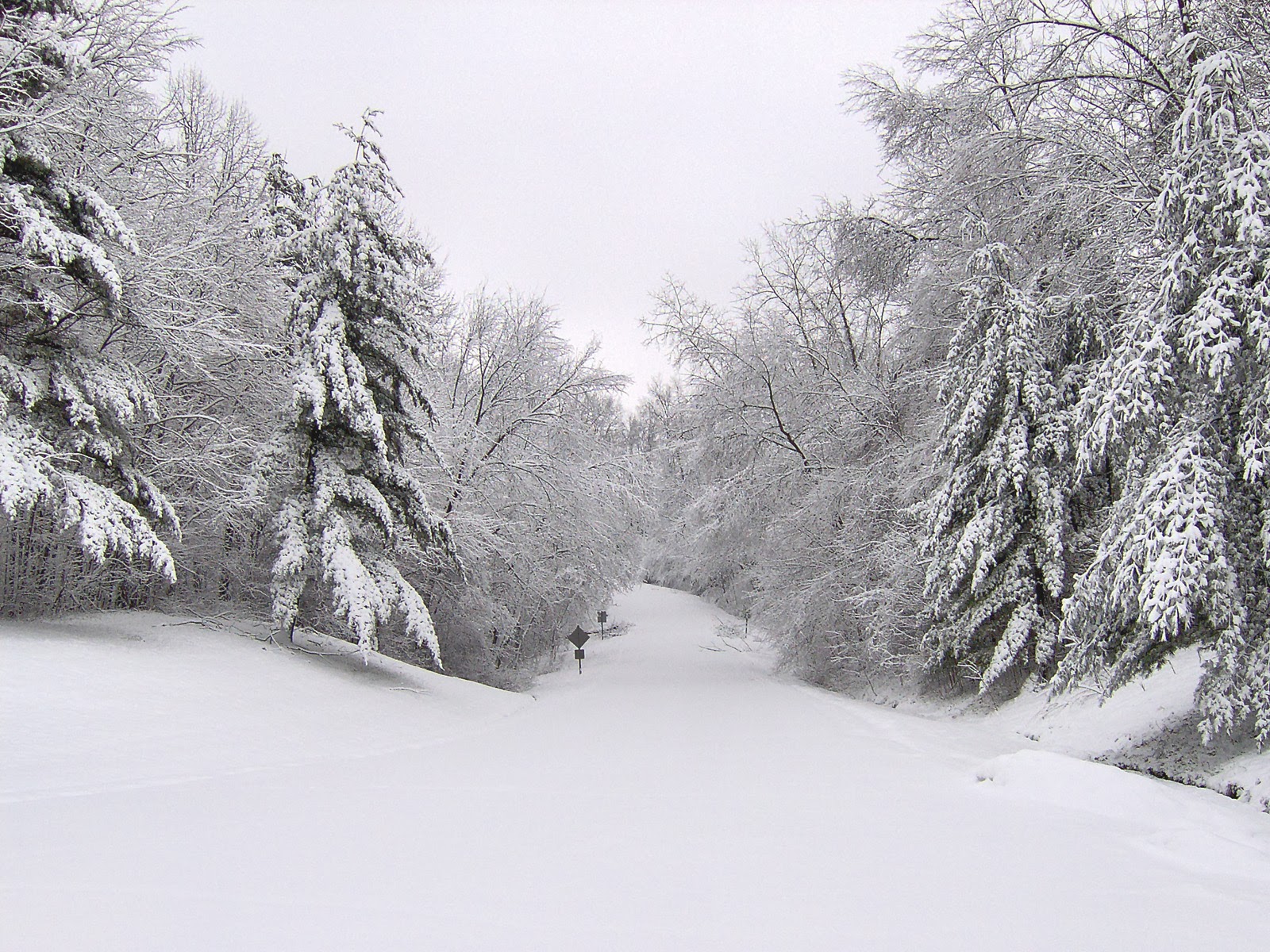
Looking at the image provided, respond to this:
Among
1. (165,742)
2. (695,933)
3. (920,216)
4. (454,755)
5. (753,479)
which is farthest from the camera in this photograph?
(753,479)

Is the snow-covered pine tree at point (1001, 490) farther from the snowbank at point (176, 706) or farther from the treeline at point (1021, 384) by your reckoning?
the snowbank at point (176, 706)

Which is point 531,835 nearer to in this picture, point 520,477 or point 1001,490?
point 1001,490

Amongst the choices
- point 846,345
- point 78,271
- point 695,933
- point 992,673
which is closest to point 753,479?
point 846,345

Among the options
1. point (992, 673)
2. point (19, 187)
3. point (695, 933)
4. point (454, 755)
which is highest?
point (19, 187)

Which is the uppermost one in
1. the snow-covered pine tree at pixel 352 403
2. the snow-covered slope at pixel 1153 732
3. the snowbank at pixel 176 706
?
the snow-covered pine tree at pixel 352 403

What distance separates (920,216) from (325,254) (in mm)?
12014

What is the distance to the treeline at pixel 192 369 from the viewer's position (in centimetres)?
873

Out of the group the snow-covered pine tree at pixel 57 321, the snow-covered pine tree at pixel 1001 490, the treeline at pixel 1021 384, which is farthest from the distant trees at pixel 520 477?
the snow-covered pine tree at pixel 1001 490

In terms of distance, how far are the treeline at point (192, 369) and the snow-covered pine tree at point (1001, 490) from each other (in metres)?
8.53

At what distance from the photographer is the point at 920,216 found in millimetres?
15859

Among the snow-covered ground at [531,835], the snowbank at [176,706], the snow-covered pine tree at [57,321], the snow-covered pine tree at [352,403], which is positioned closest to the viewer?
the snow-covered ground at [531,835]

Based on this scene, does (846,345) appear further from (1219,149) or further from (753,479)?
(1219,149)

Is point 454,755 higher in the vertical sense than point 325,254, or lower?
lower

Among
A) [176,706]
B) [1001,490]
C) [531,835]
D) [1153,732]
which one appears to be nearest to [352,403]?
[176,706]
